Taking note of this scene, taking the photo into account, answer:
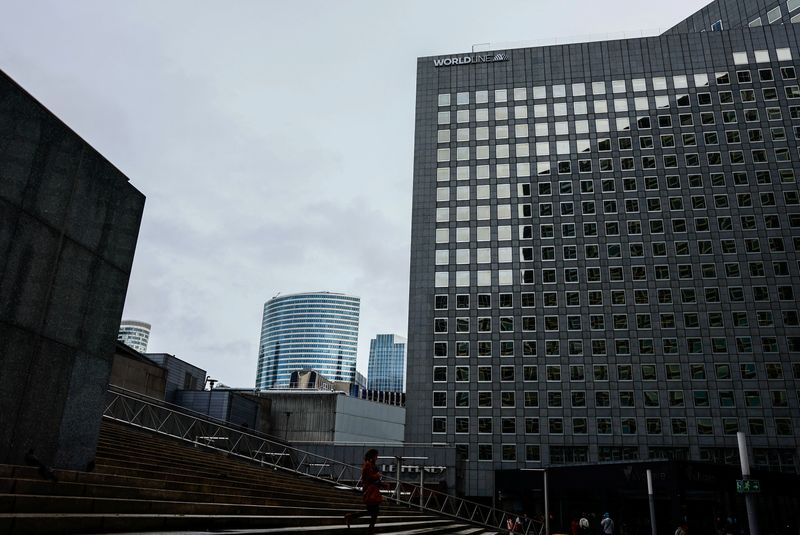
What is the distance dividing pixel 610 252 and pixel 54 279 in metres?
64.9

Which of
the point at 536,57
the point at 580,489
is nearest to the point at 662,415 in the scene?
the point at 580,489

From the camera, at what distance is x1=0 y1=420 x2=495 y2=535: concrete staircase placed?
28.7 ft

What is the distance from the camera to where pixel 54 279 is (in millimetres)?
12516

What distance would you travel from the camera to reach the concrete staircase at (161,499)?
8750 millimetres

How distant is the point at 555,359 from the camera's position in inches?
2584

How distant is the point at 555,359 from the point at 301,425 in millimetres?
29677

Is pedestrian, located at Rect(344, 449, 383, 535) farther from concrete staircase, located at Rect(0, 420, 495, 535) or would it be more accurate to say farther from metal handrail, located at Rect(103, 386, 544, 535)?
metal handrail, located at Rect(103, 386, 544, 535)

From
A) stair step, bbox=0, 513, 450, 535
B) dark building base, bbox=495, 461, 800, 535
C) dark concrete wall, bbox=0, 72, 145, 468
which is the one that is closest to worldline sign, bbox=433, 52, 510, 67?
dark building base, bbox=495, 461, 800, 535

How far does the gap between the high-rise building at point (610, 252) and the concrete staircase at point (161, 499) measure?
43.8 metres

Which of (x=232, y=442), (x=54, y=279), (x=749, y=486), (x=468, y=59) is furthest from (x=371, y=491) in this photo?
(x=468, y=59)

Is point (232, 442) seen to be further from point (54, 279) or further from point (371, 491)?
point (371, 491)

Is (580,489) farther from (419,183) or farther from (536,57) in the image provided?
(536,57)

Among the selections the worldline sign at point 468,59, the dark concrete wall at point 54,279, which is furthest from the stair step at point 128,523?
the worldline sign at point 468,59

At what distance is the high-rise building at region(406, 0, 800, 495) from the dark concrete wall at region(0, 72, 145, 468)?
54665 mm
